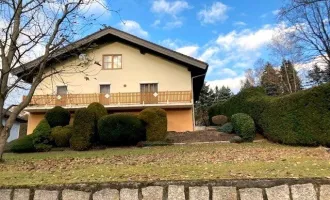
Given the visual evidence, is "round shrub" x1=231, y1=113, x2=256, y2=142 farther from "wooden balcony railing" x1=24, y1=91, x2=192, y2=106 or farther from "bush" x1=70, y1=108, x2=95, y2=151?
"bush" x1=70, y1=108, x2=95, y2=151

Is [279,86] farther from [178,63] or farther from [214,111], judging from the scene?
[178,63]

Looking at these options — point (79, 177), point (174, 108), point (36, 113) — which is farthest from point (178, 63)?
point (79, 177)

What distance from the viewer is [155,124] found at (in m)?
19.6

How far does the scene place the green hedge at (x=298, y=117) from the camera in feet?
46.2

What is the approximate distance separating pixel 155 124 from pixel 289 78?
32358 mm

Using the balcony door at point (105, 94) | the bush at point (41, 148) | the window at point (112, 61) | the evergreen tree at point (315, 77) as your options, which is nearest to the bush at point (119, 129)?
the bush at point (41, 148)

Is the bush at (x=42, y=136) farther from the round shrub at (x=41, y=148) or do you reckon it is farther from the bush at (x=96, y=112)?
the bush at (x=96, y=112)

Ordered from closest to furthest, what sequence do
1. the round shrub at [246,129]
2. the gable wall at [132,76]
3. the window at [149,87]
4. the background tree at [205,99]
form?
the round shrub at [246,129], the gable wall at [132,76], the window at [149,87], the background tree at [205,99]

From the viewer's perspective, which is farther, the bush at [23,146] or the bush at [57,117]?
the bush at [57,117]

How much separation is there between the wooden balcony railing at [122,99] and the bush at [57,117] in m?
2.39

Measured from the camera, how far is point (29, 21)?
11.2 meters

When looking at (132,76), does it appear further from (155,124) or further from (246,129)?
(246,129)

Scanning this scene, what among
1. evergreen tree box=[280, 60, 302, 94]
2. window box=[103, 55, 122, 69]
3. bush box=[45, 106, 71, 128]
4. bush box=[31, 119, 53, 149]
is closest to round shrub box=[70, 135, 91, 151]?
bush box=[31, 119, 53, 149]

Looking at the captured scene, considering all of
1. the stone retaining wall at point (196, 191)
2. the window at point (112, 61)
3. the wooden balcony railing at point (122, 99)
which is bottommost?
the stone retaining wall at point (196, 191)
